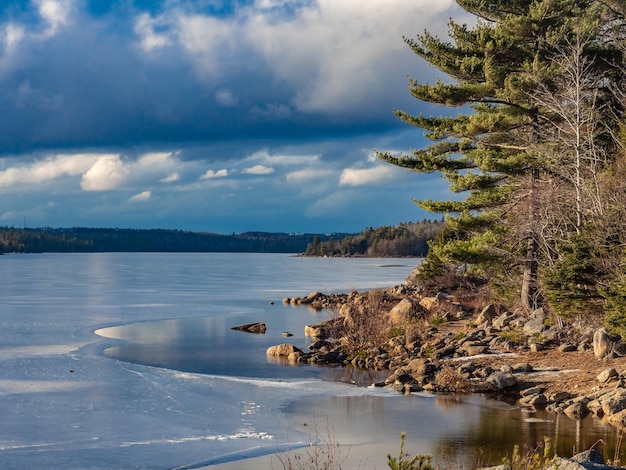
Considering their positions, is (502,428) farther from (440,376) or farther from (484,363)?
(484,363)

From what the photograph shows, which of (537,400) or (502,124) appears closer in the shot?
(537,400)

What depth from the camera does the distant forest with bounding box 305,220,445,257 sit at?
592 feet

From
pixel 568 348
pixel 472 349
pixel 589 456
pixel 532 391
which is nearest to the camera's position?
pixel 589 456

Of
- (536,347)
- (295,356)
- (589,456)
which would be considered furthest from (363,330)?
(589,456)

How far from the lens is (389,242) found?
592ft

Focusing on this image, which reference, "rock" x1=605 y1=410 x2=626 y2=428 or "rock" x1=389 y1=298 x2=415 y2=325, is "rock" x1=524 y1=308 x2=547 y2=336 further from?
"rock" x1=605 y1=410 x2=626 y2=428

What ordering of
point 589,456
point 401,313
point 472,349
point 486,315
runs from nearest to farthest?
point 589,456
point 472,349
point 486,315
point 401,313

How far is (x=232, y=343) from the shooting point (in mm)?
30562

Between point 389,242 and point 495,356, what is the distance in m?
158

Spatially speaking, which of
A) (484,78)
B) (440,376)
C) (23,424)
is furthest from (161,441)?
(484,78)

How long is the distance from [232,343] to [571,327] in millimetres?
12855

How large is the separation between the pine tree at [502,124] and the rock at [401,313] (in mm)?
3988

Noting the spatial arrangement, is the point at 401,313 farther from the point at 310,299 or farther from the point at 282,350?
the point at 310,299

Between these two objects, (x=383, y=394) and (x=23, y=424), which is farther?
(x=383, y=394)
